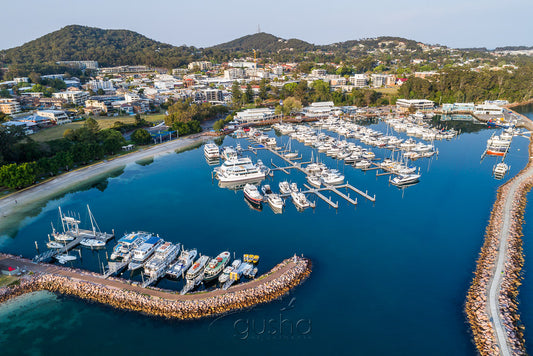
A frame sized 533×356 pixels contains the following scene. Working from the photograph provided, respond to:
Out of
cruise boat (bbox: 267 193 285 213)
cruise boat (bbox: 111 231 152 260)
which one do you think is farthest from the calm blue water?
cruise boat (bbox: 111 231 152 260)

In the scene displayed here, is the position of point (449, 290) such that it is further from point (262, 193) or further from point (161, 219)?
point (161, 219)

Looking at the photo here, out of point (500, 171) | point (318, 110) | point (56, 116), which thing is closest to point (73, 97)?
point (56, 116)

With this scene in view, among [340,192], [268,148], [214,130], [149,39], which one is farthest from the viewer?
[149,39]

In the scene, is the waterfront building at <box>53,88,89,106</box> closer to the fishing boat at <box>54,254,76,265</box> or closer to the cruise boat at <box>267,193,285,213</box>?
the fishing boat at <box>54,254,76,265</box>

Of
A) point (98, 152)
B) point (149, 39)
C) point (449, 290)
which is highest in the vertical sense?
point (149, 39)

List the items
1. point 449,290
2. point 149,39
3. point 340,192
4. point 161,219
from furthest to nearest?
1. point 149,39
2. point 340,192
3. point 161,219
4. point 449,290

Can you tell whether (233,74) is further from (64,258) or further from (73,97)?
(64,258)

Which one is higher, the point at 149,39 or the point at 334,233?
the point at 149,39

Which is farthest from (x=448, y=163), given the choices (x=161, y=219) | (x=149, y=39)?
(x=149, y=39)
